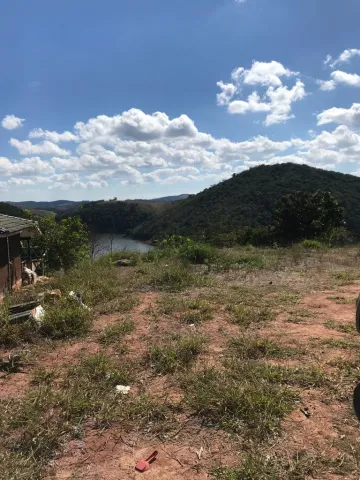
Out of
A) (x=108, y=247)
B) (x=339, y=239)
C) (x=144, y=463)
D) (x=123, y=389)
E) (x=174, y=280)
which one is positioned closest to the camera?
(x=144, y=463)

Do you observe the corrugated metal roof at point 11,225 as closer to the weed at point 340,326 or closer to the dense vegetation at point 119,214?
the weed at point 340,326

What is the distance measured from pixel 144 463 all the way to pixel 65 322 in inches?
106

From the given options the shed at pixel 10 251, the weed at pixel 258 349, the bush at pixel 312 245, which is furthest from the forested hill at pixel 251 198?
the weed at pixel 258 349

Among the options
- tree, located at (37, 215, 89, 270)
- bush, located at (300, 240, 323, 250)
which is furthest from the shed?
bush, located at (300, 240, 323, 250)

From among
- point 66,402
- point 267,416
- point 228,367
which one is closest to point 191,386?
point 228,367

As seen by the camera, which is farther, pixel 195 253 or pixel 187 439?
pixel 195 253

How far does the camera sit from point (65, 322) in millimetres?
4633

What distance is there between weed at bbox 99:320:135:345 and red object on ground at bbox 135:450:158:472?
6.77ft

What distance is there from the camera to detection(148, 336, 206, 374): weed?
3588mm

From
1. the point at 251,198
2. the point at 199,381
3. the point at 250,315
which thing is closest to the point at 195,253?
the point at 250,315

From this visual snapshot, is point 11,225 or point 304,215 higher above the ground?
point 11,225

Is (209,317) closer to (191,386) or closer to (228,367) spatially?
(228,367)

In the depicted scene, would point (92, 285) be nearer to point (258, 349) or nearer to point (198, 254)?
point (258, 349)

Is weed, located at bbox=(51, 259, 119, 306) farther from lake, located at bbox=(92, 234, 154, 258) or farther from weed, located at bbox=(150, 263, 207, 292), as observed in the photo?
lake, located at bbox=(92, 234, 154, 258)
